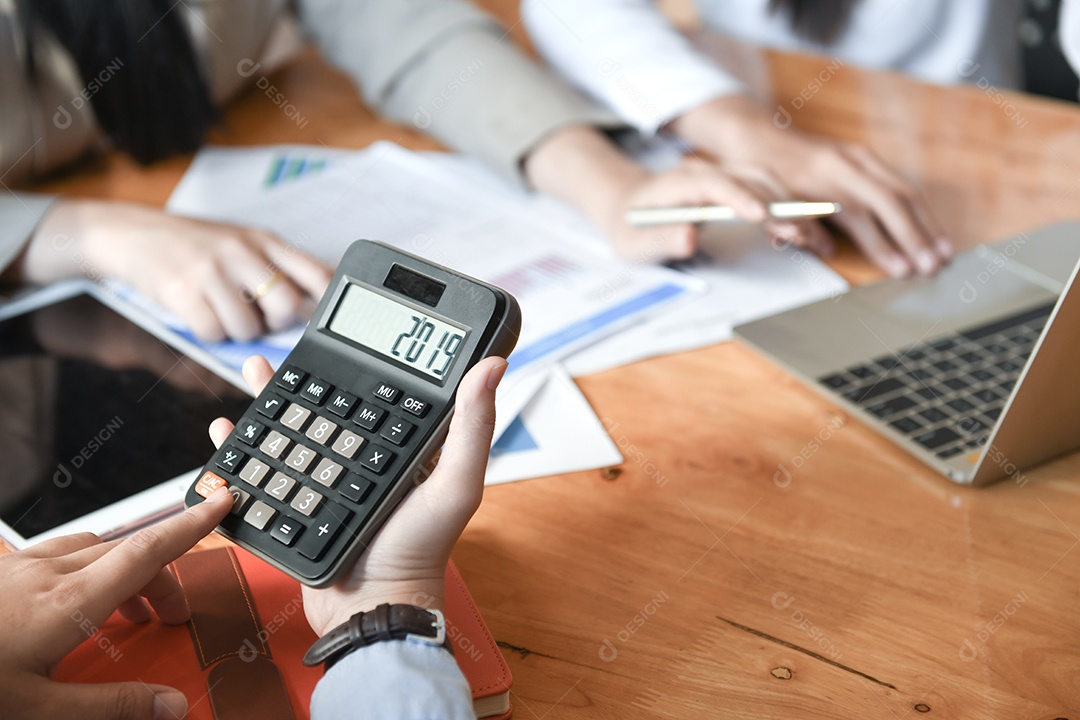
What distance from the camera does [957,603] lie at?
438mm

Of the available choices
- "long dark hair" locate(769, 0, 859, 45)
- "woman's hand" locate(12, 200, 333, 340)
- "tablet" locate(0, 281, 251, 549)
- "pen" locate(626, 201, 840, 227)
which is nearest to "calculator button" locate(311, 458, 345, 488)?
"tablet" locate(0, 281, 251, 549)

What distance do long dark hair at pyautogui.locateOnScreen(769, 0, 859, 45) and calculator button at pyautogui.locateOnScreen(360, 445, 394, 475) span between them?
2.66 ft

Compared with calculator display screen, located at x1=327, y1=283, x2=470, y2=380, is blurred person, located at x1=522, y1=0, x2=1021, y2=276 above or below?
below

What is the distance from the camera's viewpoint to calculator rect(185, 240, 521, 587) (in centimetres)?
41

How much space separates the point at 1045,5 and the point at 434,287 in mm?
1178

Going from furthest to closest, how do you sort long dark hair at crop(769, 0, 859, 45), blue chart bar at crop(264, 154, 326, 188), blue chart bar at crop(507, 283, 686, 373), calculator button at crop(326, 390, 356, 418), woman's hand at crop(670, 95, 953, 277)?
long dark hair at crop(769, 0, 859, 45)
blue chart bar at crop(264, 154, 326, 188)
woman's hand at crop(670, 95, 953, 277)
blue chart bar at crop(507, 283, 686, 373)
calculator button at crop(326, 390, 356, 418)

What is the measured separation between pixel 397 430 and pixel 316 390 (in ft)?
0.19

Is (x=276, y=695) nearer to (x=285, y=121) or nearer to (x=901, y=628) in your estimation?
(x=901, y=628)

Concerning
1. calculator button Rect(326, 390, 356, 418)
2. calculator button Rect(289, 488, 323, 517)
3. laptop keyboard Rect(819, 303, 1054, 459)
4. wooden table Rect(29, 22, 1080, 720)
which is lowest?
wooden table Rect(29, 22, 1080, 720)

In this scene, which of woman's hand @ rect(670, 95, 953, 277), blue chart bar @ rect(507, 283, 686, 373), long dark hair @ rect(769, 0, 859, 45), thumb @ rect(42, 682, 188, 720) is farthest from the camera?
long dark hair @ rect(769, 0, 859, 45)

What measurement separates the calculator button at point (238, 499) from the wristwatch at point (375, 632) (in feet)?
0.27

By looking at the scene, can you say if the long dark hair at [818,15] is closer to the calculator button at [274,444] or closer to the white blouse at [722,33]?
the white blouse at [722,33]

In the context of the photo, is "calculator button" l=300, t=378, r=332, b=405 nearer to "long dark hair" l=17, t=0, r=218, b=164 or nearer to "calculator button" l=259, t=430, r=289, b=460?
"calculator button" l=259, t=430, r=289, b=460

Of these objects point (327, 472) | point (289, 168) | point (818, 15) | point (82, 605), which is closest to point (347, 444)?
point (327, 472)
